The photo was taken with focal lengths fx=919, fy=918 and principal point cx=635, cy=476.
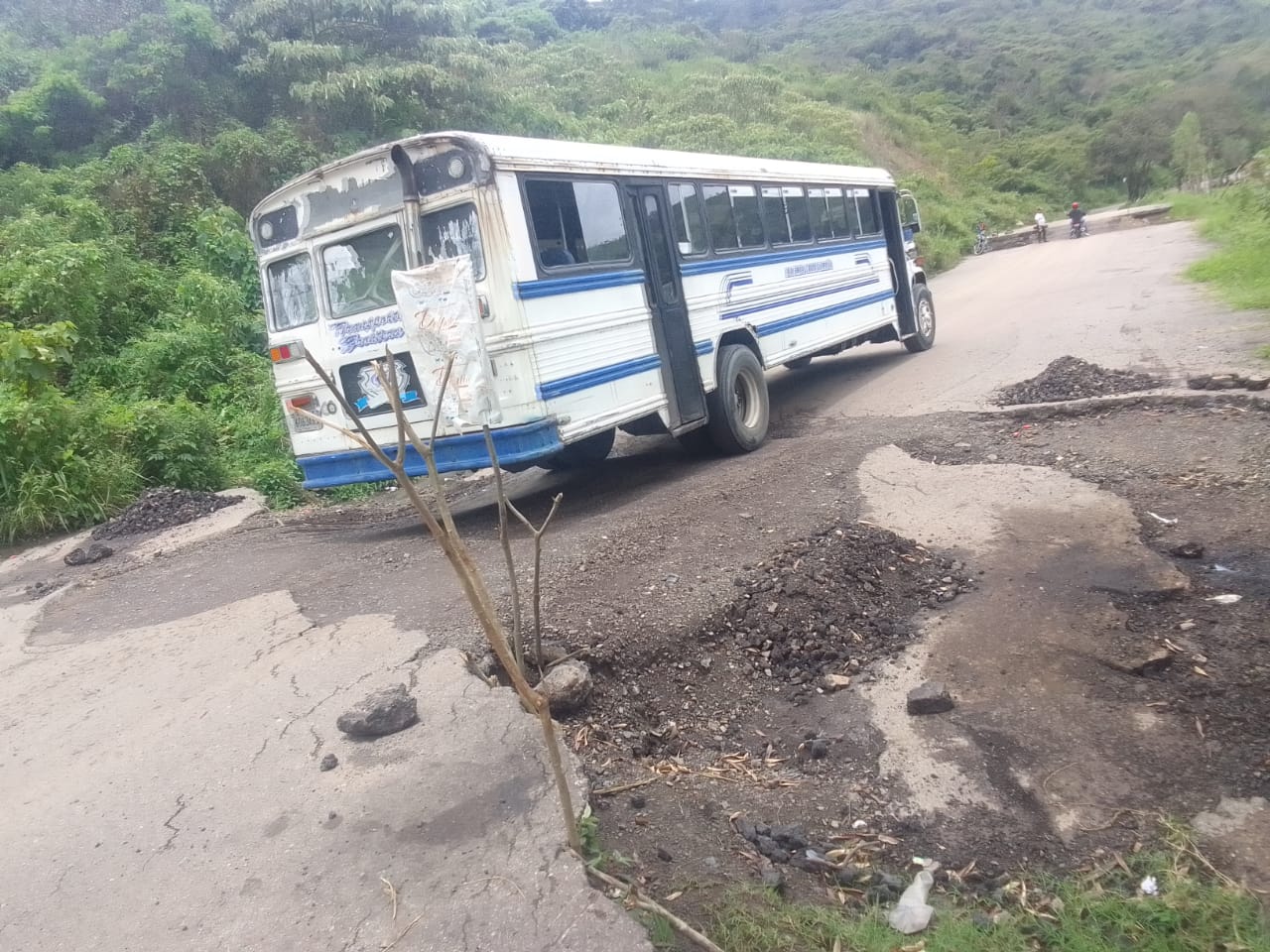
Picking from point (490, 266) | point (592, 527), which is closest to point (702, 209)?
point (490, 266)

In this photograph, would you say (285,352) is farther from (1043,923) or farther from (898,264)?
(898,264)

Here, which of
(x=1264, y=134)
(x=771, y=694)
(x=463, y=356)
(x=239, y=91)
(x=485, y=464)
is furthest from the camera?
(x=1264, y=134)

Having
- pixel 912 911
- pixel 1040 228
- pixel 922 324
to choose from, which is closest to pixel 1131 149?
pixel 1040 228

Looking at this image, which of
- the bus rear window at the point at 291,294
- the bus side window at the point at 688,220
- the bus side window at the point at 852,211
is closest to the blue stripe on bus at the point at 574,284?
the bus side window at the point at 688,220

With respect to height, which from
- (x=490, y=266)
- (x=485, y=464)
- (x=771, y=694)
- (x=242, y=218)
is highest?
(x=242, y=218)

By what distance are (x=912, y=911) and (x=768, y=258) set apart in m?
7.18

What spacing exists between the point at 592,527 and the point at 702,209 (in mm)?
3369

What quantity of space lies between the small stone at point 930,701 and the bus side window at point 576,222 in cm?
377

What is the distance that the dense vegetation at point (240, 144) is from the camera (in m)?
9.42

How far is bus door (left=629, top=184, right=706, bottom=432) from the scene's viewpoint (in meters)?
7.26

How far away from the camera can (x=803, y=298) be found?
9.66 meters

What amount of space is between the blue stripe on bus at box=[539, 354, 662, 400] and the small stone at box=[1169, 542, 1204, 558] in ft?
12.1

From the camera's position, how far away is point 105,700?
15.0ft

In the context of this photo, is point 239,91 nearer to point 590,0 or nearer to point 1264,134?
point 1264,134
